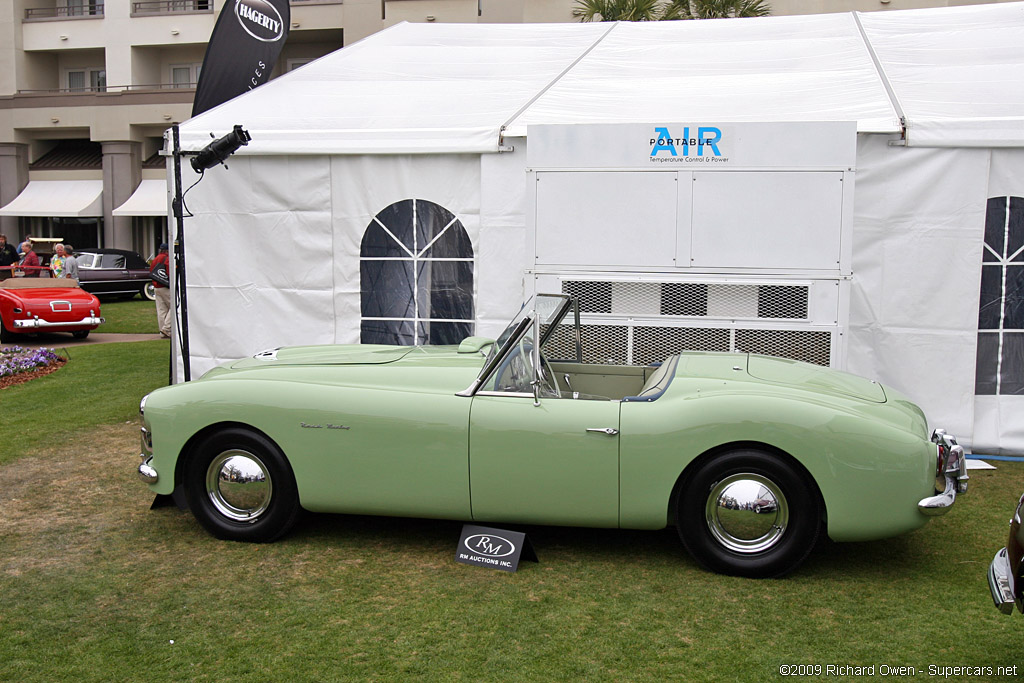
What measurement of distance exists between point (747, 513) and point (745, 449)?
30cm

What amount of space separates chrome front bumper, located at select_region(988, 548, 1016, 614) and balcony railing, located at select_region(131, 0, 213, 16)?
1384 inches

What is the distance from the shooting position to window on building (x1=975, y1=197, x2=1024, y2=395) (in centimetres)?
707

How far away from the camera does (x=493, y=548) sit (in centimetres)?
459

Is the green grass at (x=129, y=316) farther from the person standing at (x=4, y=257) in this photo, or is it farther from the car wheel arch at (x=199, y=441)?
the car wheel arch at (x=199, y=441)

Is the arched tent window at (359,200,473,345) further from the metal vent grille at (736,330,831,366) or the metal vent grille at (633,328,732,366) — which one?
the metal vent grille at (736,330,831,366)

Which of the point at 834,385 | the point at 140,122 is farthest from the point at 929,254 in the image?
the point at 140,122

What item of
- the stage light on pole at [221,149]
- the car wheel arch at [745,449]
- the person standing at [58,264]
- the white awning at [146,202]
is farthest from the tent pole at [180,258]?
the white awning at [146,202]

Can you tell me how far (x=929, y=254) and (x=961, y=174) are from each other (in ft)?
2.12

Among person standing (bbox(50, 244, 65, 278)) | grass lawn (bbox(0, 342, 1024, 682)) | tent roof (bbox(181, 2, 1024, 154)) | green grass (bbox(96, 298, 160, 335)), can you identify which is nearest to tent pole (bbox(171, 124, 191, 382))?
tent roof (bbox(181, 2, 1024, 154))

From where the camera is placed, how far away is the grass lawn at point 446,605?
355cm

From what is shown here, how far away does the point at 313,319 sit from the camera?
8367 millimetres

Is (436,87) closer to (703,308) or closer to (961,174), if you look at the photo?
(703,308)

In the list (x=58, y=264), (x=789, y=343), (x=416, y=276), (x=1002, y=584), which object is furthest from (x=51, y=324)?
(x=1002, y=584)

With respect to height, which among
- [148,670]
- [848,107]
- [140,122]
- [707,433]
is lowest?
[148,670]
